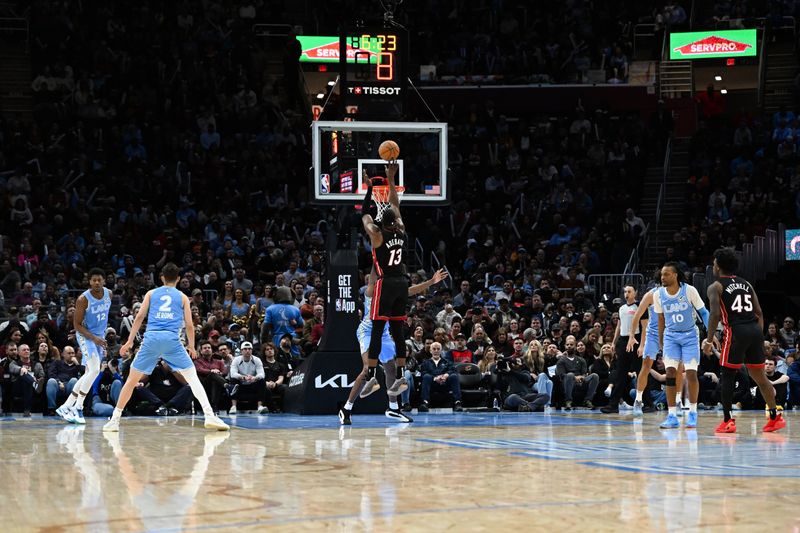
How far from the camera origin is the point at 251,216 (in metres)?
26.2

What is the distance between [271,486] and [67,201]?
2011 cm

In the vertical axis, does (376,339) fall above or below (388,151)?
below

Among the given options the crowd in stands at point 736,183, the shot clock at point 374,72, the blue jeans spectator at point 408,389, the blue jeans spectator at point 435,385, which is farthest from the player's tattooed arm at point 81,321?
the crowd in stands at point 736,183

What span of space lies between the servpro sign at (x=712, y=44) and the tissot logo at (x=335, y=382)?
2086cm

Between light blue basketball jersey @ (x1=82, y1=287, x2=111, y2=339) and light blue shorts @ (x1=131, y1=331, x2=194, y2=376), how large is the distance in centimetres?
194

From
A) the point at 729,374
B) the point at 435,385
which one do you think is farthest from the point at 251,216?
the point at 729,374

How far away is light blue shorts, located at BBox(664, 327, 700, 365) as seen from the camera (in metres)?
12.1

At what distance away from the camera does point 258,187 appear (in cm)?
2719

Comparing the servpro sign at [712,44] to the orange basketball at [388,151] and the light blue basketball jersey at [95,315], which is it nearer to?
the orange basketball at [388,151]

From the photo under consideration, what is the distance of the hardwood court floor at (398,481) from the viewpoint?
16.5ft

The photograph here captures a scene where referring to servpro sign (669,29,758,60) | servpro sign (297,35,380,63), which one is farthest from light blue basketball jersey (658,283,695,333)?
servpro sign (669,29,758,60)

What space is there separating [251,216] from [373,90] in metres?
12.3

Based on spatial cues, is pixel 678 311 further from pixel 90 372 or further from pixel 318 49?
pixel 318 49

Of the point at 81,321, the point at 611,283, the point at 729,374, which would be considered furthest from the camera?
the point at 611,283
